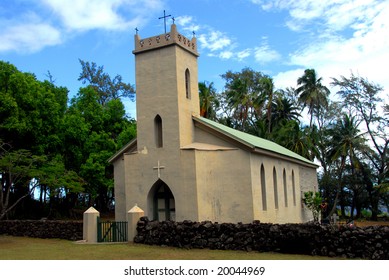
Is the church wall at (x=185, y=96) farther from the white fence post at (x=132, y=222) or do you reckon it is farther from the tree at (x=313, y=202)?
the tree at (x=313, y=202)

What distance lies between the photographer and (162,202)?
2464 centimetres

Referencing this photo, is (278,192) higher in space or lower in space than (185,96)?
lower

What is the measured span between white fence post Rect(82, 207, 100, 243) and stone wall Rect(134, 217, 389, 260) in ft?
8.59

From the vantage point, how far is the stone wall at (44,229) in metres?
24.2

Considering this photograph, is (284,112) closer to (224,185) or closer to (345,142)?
(345,142)

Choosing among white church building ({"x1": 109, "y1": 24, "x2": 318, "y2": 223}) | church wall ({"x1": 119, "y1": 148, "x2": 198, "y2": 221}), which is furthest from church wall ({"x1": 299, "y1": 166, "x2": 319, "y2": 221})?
church wall ({"x1": 119, "y1": 148, "x2": 198, "y2": 221})

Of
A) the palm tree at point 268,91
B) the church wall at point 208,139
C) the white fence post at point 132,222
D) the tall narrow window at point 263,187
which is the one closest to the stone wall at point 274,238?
the white fence post at point 132,222

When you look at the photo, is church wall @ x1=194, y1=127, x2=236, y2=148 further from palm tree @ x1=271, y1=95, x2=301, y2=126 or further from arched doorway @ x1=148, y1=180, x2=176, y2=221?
A: palm tree @ x1=271, y1=95, x2=301, y2=126

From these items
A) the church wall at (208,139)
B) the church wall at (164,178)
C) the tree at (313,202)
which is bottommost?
the tree at (313,202)

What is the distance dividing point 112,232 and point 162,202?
382 centimetres

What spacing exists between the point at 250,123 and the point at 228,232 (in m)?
43.4

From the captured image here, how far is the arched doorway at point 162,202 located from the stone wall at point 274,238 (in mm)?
3698

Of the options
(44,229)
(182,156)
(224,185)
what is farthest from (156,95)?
(44,229)
